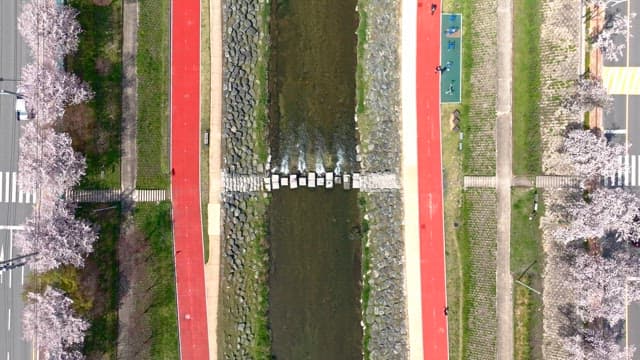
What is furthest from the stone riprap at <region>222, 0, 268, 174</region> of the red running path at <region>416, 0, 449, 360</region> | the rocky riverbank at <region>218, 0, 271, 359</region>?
the red running path at <region>416, 0, 449, 360</region>

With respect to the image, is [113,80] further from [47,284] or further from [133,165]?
[47,284]

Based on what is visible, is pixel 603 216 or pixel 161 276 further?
pixel 161 276

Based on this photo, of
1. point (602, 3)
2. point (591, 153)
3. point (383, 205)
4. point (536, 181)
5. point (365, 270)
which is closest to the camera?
point (591, 153)

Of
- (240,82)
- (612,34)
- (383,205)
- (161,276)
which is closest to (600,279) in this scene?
(383,205)

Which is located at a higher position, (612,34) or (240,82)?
(612,34)

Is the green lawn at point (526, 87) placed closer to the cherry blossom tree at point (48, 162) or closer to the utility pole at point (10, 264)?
the cherry blossom tree at point (48, 162)

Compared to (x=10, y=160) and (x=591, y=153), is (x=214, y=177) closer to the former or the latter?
(x=10, y=160)
